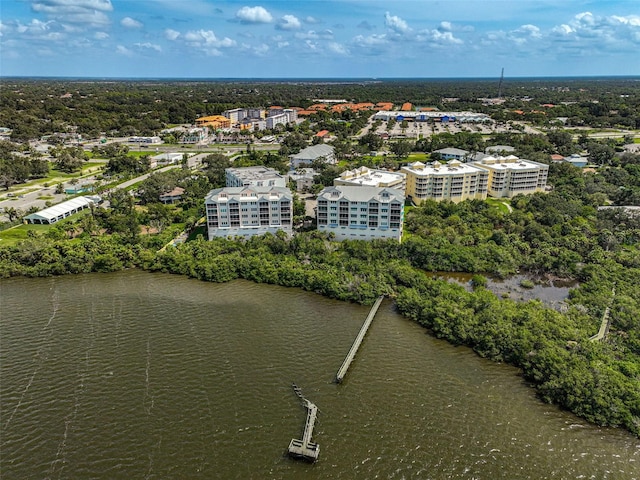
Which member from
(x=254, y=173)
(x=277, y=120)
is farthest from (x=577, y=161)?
(x=277, y=120)

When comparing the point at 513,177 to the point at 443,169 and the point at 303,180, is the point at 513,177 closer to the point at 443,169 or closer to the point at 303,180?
the point at 443,169

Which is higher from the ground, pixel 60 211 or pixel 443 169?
pixel 443 169

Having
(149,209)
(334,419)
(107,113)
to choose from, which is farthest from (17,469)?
(107,113)

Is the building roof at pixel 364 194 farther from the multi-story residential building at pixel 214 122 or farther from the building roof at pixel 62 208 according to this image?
the multi-story residential building at pixel 214 122

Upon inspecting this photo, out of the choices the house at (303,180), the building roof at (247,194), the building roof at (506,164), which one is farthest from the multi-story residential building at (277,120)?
the building roof at (247,194)

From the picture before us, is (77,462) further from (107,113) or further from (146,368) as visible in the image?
(107,113)

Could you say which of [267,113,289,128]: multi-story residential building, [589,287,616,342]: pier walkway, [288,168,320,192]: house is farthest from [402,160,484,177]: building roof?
[267,113,289,128]: multi-story residential building

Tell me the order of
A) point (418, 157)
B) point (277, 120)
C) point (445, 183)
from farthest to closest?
point (277, 120) → point (418, 157) → point (445, 183)
